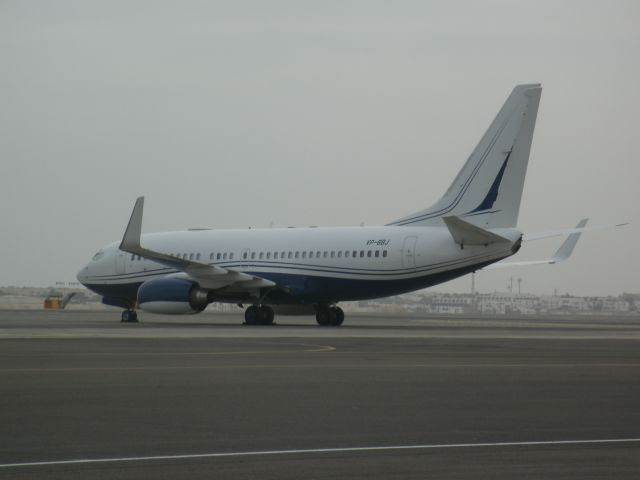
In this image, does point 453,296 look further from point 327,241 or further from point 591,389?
point 591,389

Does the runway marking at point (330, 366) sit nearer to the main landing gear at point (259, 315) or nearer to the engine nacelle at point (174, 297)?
the main landing gear at point (259, 315)

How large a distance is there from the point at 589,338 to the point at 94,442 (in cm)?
2547

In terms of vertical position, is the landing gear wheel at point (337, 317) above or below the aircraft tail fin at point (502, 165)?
below

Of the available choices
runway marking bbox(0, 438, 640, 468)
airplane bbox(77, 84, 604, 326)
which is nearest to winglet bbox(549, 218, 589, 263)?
airplane bbox(77, 84, 604, 326)

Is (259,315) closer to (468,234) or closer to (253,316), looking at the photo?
(253,316)

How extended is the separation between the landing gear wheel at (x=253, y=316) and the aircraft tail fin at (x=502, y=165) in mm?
9654

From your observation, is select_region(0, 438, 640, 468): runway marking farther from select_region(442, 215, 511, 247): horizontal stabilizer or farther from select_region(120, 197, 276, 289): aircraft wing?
select_region(120, 197, 276, 289): aircraft wing

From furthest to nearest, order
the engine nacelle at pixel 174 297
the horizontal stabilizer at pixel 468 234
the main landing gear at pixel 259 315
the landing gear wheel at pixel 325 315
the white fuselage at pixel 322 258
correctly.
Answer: the landing gear wheel at pixel 325 315
the main landing gear at pixel 259 315
the engine nacelle at pixel 174 297
the white fuselage at pixel 322 258
the horizontal stabilizer at pixel 468 234

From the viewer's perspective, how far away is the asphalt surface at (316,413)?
1036 cm

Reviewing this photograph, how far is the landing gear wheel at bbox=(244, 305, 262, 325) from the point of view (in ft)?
156

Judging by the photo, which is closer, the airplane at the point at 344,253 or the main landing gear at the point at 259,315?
the airplane at the point at 344,253

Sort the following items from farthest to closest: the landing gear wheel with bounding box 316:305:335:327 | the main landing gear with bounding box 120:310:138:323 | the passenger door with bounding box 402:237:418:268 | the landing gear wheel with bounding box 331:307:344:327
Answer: the main landing gear with bounding box 120:310:138:323
the landing gear wheel with bounding box 316:305:335:327
the landing gear wheel with bounding box 331:307:344:327
the passenger door with bounding box 402:237:418:268

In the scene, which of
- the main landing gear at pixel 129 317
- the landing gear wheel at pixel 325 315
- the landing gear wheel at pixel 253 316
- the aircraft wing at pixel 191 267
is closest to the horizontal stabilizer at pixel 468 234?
the landing gear wheel at pixel 325 315

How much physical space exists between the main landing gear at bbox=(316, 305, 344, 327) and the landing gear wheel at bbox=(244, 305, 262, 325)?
3118 millimetres
